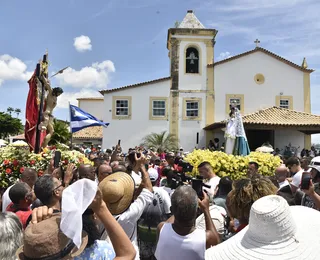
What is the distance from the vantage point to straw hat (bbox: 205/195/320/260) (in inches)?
67.4

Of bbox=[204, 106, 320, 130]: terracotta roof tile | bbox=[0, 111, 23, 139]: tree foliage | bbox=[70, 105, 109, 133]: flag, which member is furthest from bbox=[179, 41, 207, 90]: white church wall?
bbox=[0, 111, 23, 139]: tree foliage

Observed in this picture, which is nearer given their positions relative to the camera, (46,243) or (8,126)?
(46,243)

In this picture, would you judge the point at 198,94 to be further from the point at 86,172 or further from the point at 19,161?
the point at 86,172

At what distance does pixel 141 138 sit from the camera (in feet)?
78.0

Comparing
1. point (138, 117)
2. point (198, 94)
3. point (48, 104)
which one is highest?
point (198, 94)

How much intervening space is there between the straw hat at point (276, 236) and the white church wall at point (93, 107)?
1253 inches

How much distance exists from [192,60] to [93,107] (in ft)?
43.1

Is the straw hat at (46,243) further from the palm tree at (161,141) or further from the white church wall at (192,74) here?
the white church wall at (192,74)

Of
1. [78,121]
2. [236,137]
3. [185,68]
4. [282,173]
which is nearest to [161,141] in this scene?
[185,68]

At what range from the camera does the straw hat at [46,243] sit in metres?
1.71

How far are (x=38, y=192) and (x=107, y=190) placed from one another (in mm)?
905

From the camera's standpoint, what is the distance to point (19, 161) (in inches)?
275

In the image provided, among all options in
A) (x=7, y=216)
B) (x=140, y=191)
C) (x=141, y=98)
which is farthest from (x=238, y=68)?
(x=7, y=216)

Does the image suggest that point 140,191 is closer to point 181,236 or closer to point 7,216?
point 181,236
